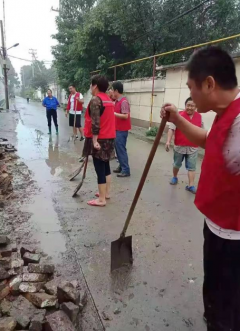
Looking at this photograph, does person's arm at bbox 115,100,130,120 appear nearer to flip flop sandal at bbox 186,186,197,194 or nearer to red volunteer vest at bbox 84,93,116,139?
red volunteer vest at bbox 84,93,116,139

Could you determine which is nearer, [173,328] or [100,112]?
[173,328]

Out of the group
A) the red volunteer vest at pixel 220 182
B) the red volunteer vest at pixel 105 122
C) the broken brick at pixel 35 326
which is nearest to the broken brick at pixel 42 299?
the broken brick at pixel 35 326

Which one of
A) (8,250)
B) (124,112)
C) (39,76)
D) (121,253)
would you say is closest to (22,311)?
(8,250)

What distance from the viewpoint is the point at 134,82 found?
1151 cm

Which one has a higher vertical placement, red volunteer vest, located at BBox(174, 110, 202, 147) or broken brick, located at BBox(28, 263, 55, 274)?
red volunteer vest, located at BBox(174, 110, 202, 147)

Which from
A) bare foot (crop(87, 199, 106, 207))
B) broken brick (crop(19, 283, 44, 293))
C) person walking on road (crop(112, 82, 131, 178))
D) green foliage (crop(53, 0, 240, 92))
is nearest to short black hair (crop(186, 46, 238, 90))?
broken brick (crop(19, 283, 44, 293))

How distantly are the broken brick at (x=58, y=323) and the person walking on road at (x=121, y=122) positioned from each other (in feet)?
11.5

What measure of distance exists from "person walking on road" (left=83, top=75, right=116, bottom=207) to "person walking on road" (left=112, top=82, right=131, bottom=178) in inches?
46.6

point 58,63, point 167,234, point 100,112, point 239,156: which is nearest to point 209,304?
point 239,156

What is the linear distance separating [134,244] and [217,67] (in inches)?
82.1

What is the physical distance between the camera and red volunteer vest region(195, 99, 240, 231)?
4.27 feet

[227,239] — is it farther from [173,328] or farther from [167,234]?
[167,234]

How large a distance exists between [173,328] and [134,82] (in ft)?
34.9

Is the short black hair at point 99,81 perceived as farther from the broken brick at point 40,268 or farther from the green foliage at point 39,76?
the green foliage at point 39,76
